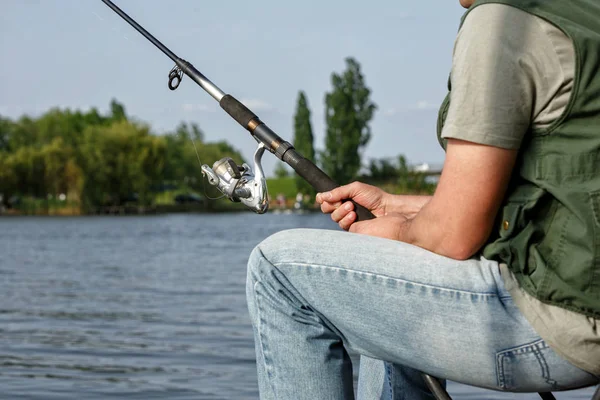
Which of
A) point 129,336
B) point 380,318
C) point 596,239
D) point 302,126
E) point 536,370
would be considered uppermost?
point 302,126

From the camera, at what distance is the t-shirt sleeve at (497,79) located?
6.28 ft

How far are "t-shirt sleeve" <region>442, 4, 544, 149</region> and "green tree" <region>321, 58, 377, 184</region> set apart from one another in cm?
6553

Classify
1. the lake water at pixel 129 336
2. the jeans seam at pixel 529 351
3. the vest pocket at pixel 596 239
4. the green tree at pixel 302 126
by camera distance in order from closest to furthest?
the vest pocket at pixel 596 239
the jeans seam at pixel 529 351
the lake water at pixel 129 336
the green tree at pixel 302 126

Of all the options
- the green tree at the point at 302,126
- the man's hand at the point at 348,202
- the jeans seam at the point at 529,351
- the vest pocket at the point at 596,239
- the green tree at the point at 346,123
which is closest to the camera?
Answer: the vest pocket at the point at 596,239

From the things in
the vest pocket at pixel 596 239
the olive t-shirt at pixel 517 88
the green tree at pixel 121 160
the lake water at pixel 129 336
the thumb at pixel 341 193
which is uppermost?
the green tree at pixel 121 160

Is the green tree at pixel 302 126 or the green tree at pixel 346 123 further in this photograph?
the green tree at pixel 302 126

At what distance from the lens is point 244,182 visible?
119 inches

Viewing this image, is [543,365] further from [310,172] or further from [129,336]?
[129,336]

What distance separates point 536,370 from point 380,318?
0.35 metres

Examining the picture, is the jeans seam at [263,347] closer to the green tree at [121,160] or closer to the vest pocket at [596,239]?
the vest pocket at [596,239]

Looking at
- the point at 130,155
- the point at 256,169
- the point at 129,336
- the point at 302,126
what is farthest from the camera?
the point at 130,155

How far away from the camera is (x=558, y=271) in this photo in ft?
6.37

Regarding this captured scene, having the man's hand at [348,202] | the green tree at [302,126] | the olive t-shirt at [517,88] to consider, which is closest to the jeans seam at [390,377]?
the man's hand at [348,202]

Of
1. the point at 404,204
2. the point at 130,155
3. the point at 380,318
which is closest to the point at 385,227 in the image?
the point at 380,318
